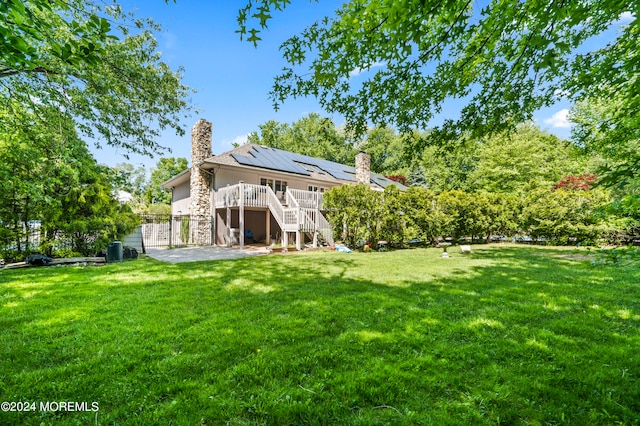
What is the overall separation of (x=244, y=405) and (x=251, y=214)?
1604cm

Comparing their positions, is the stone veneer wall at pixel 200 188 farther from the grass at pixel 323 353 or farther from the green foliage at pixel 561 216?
the green foliage at pixel 561 216

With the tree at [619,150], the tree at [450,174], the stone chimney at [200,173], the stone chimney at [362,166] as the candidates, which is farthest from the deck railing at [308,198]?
the tree at [450,174]

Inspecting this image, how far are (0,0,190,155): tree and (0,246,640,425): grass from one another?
5413 millimetres

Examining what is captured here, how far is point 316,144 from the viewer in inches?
1417

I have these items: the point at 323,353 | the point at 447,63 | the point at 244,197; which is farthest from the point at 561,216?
the point at 323,353

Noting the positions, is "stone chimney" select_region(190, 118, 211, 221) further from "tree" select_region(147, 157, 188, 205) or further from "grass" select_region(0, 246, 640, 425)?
"tree" select_region(147, 157, 188, 205)

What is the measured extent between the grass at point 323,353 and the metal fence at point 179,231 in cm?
973

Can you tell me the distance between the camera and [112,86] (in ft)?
28.1

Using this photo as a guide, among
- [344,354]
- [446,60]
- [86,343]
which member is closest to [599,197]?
[446,60]

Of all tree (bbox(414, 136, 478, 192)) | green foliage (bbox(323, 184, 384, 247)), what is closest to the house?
green foliage (bbox(323, 184, 384, 247))

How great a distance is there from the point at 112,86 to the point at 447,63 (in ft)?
32.7

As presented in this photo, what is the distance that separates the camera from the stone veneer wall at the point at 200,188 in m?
15.4

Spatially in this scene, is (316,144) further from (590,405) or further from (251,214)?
(590,405)

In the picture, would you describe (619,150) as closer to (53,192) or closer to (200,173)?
(53,192)
